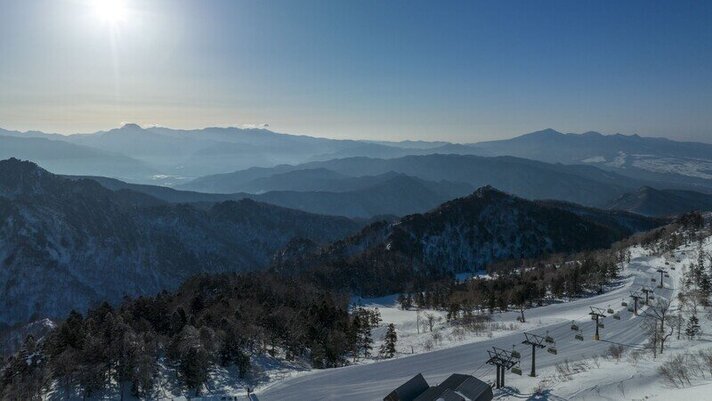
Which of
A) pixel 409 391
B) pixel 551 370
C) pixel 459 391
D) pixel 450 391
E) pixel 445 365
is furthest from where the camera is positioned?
pixel 445 365

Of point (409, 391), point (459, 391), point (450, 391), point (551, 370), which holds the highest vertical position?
point (450, 391)

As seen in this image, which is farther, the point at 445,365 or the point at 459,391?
the point at 445,365

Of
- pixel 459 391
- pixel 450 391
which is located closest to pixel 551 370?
pixel 459 391

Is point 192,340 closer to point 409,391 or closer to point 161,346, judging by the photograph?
point 161,346

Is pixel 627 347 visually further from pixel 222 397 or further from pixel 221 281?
pixel 221 281

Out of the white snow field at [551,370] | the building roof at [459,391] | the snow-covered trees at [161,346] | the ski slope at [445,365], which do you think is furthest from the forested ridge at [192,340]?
the building roof at [459,391]

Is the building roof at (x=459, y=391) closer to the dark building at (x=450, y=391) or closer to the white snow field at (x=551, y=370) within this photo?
the dark building at (x=450, y=391)

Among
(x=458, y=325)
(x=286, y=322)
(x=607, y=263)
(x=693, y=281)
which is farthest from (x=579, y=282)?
(x=286, y=322)
